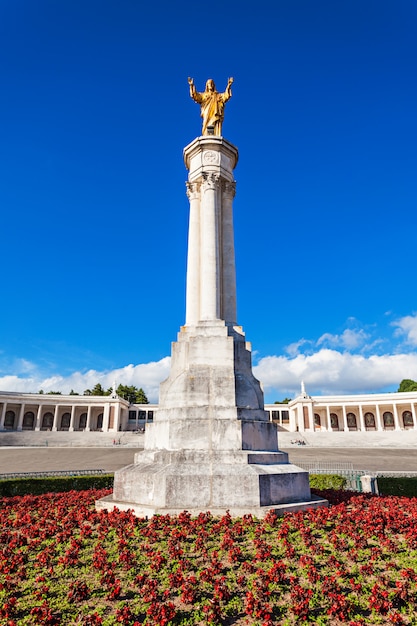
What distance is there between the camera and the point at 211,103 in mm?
15188

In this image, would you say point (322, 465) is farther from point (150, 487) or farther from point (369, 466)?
point (150, 487)

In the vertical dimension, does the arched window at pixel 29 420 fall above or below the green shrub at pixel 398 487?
above

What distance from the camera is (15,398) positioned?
7675cm

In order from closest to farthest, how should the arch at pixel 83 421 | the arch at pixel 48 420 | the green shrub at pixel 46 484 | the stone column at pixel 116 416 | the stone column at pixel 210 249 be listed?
the stone column at pixel 210 249, the green shrub at pixel 46 484, the stone column at pixel 116 416, the arch at pixel 48 420, the arch at pixel 83 421

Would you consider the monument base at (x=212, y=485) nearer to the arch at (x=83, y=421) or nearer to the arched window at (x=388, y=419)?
the arched window at (x=388, y=419)

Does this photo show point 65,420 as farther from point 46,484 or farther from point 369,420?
point 46,484

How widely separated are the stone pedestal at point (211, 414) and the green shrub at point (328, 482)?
24.7ft

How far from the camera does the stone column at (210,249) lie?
12.7m

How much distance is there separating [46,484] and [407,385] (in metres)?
111

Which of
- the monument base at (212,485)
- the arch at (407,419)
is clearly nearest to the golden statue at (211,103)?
the monument base at (212,485)

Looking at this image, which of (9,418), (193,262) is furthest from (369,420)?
(193,262)

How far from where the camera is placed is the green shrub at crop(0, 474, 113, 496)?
54.5 ft

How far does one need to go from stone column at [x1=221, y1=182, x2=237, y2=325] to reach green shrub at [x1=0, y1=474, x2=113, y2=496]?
10.4 meters

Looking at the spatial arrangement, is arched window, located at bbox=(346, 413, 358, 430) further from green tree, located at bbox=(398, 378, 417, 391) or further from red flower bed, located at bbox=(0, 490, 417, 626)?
red flower bed, located at bbox=(0, 490, 417, 626)
